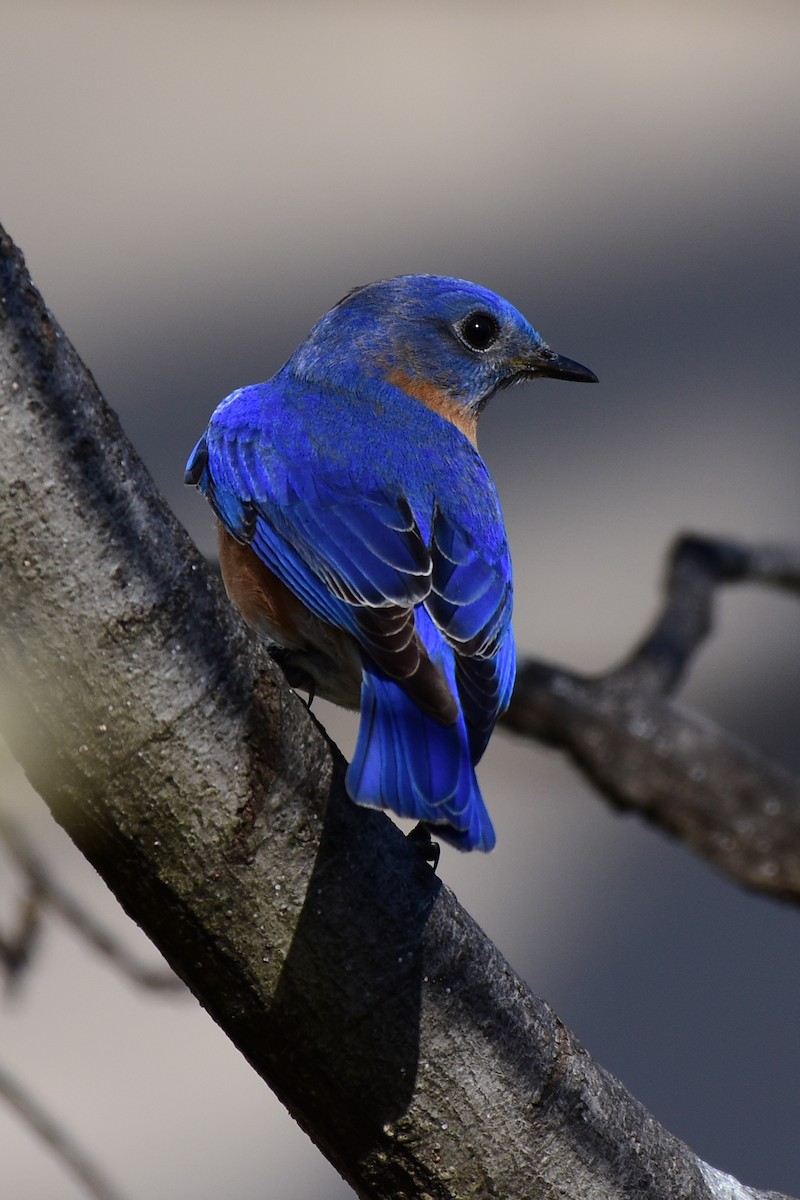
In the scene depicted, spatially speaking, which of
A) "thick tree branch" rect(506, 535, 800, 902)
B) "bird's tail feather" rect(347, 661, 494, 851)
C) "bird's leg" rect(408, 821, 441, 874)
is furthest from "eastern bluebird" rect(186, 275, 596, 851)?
"thick tree branch" rect(506, 535, 800, 902)

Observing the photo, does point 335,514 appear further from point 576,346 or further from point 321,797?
point 576,346

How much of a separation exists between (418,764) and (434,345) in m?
1.31

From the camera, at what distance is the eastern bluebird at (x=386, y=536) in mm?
1814

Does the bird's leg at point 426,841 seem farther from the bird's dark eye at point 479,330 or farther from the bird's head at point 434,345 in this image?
the bird's dark eye at point 479,330

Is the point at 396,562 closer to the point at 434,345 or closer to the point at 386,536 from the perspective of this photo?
the point at 386,536

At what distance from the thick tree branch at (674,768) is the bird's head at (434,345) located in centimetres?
82

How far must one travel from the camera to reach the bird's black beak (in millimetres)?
2930

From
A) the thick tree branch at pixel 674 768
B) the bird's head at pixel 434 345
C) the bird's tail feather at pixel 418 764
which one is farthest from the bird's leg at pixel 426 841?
the thick tree branch at pixel 674 768

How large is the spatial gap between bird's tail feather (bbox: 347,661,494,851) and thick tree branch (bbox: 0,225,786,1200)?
0.44 ft

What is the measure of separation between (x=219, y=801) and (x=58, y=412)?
0.37 meters

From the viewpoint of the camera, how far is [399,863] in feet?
4.75

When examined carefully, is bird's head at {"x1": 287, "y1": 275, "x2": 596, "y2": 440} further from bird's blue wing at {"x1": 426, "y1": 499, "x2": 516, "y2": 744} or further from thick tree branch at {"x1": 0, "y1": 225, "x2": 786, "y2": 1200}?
thick tree branch at {"x1": 0, "y1": 225, "x2": 786, "y2": 1200}

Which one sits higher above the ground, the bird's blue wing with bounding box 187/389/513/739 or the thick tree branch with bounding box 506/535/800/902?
the bird's blue wing with bounding box 187/389/513/739

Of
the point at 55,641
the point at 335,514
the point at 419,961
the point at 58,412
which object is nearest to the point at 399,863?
the point at 419,961
